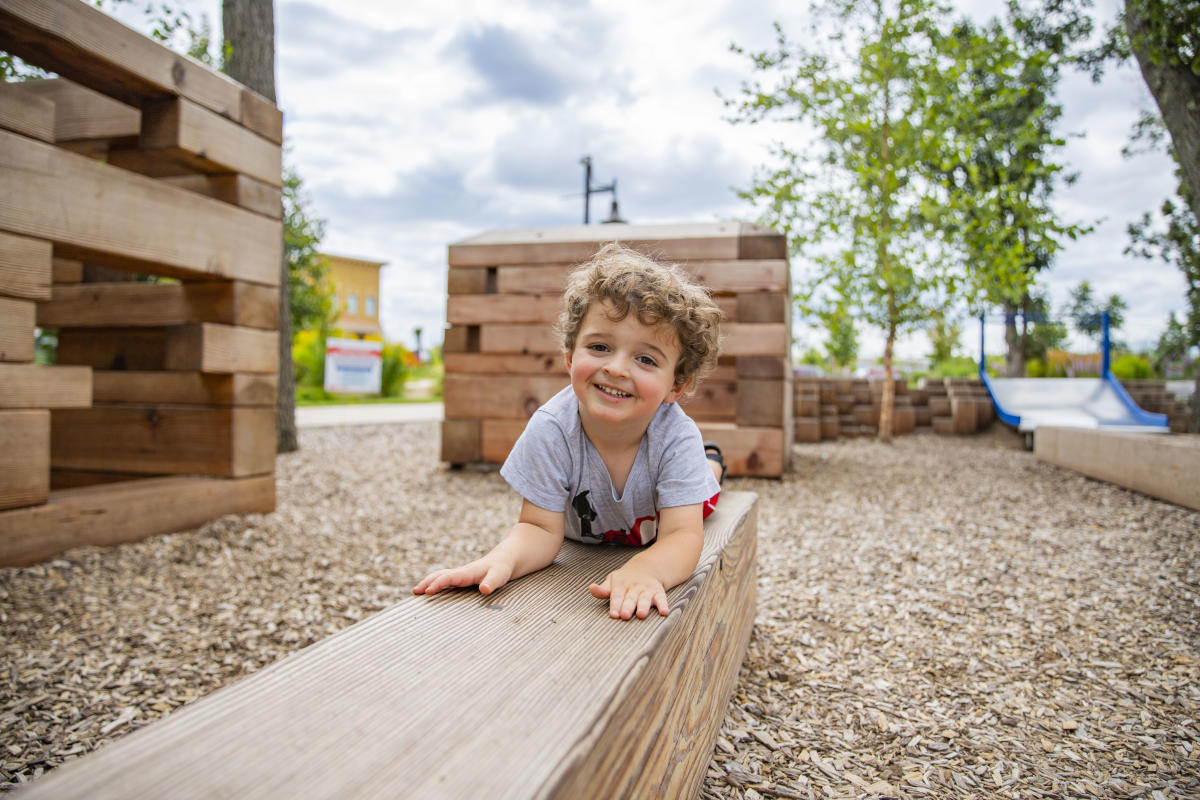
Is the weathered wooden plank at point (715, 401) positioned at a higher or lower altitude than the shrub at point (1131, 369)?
lower

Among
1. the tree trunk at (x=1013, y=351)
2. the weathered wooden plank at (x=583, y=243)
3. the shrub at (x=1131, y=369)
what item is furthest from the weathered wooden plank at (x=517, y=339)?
the tree trunk at (x=1013, y=351)

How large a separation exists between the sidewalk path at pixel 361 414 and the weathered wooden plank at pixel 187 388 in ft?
17.8

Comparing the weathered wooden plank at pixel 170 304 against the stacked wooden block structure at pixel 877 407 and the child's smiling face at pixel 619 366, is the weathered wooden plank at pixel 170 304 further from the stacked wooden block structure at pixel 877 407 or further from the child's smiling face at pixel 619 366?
the stacked wooden block structure at pixel 877 407

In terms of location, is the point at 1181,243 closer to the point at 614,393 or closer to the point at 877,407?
the point at 877,407

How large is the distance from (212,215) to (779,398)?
11.8 feet

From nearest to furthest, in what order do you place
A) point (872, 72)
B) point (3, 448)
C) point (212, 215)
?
1. point (3, 448)
2. point (212, 215)
3. point (872, 72)

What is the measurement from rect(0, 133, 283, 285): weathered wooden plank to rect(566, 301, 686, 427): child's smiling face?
2331 millimetres

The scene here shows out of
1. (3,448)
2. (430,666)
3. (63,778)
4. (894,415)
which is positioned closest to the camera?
(63,778)

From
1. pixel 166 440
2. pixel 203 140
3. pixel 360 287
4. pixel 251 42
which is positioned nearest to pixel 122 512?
pixel 166 440

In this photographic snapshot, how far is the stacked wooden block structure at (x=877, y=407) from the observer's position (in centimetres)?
824

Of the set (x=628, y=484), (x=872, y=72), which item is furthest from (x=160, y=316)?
(x=872, y=72)

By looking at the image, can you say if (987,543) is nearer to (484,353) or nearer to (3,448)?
(484,353)

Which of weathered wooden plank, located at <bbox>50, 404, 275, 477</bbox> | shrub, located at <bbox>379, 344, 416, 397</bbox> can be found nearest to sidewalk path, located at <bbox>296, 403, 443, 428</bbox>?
shrub, located at <bbox>379, 344, 416, 397</bbox>

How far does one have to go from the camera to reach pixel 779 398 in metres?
5.06
